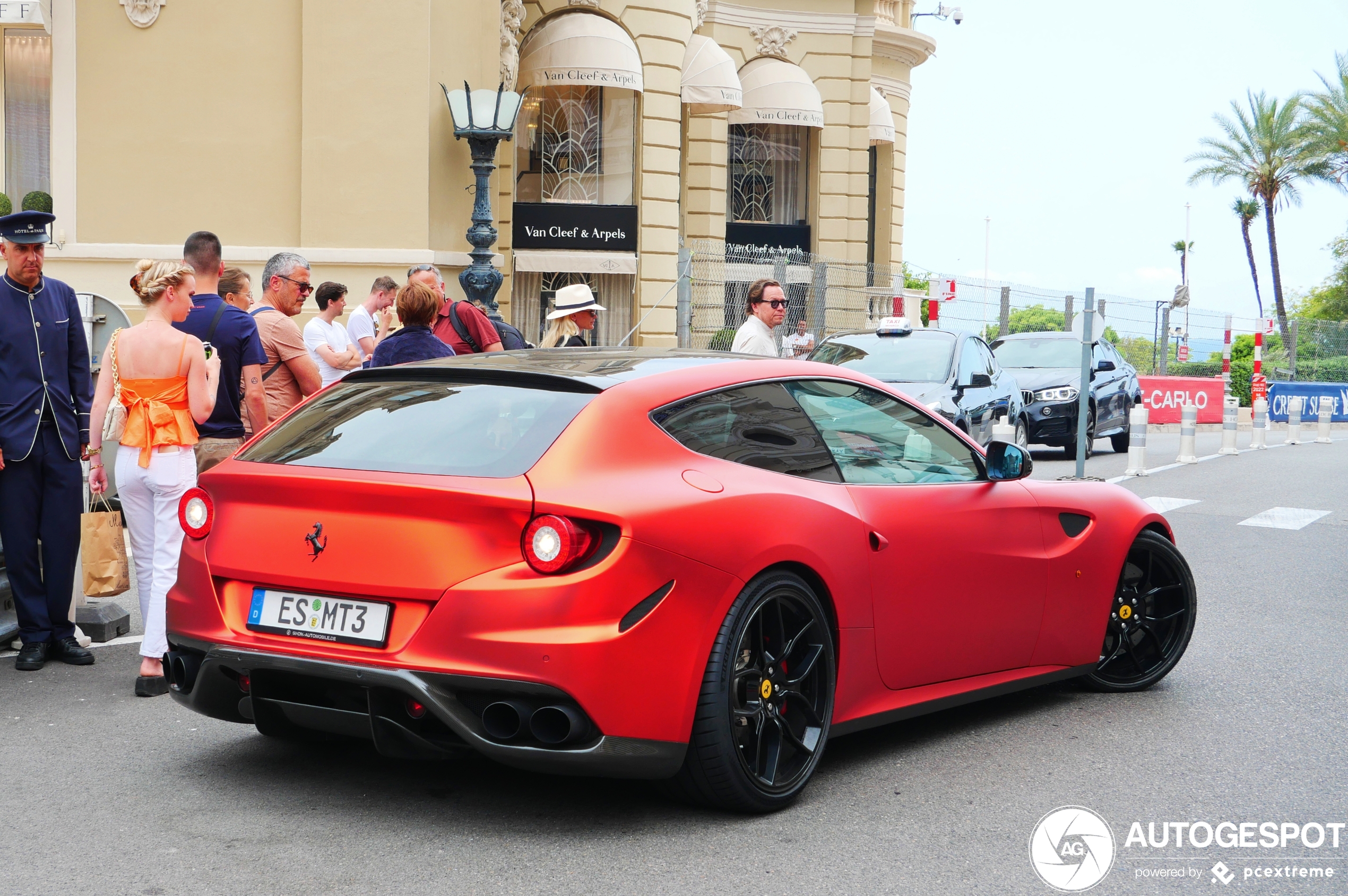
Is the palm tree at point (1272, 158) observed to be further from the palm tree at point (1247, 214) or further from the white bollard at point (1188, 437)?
the white bollard at point (1188, 437)

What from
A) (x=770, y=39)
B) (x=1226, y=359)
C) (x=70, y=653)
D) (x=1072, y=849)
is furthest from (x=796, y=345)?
(x=1226, y=359)

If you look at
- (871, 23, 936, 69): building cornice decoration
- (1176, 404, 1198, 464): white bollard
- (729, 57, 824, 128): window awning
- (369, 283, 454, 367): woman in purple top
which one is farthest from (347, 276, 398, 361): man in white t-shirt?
(871, 23, 936, 69): building cornice decoration

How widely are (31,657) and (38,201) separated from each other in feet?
38.0

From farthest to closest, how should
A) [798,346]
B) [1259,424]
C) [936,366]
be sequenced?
[1259,424] < [798,346] < [936,366]

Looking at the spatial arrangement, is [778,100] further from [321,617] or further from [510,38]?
[321,617]

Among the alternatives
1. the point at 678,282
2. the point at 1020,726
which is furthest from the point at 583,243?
the point at 1020,726

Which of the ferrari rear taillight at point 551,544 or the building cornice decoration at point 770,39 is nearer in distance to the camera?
the ferrari rear taillight at point 551,544

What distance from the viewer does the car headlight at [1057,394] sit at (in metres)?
18.8

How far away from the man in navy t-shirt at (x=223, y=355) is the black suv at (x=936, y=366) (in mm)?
8060

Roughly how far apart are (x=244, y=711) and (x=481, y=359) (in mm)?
1368

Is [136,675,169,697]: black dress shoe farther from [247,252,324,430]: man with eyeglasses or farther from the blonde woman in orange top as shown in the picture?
[247,252,324,430]: man with eyeglasses

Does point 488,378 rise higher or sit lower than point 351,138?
lower

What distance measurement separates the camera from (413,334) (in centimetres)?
730

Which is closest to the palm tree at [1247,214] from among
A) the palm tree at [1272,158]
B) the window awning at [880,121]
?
the palm tree at [1272,158]
